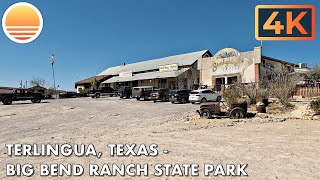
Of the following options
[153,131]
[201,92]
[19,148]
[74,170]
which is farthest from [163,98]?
[74,170]

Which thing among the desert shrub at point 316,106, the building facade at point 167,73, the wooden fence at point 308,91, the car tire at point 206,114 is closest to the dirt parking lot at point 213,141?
the car tire at point 206,114

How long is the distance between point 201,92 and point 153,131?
1576 centimetres

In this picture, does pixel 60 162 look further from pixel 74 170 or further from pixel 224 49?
pixel 224 49

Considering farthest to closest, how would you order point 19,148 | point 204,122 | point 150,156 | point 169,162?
1. point 204,122
2. point 19,148
3. point 150,156
4. point 169,162

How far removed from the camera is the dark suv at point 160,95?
98.7 ft

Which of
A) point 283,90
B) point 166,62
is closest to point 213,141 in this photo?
point 283,90

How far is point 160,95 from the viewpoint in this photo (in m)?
30.3

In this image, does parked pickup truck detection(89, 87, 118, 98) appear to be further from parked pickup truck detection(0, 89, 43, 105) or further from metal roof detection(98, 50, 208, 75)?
metal roof detection(98, 50, 208, 75)

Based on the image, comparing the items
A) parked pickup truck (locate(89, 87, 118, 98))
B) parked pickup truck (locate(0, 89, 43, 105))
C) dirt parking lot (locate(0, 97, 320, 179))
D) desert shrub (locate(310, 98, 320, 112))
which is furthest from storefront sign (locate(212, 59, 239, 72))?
parked pickup truck (locate(0, 89, 43, 105))

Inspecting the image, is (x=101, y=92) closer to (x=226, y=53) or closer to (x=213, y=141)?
(x=226, y=53)

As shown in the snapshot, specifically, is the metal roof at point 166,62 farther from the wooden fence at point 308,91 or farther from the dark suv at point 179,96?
the wooden fence at point 308,91

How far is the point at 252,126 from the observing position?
12711mm

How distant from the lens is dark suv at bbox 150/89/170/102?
98.7 ft

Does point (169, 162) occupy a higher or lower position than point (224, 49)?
lower
